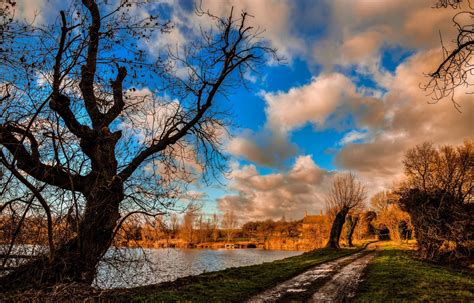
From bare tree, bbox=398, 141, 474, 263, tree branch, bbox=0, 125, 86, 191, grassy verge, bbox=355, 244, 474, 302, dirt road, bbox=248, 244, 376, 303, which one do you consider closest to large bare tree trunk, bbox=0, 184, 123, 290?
tree branch, bbox=0, 125, 86, 191

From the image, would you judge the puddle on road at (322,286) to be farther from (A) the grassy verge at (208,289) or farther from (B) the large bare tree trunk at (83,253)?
(B) the large bare tree trunk at (83,253)

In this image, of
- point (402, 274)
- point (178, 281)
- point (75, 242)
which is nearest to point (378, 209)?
point (402, 274)

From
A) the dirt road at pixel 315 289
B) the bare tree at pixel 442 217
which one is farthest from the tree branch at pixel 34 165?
the bare tree at pixel 442 217

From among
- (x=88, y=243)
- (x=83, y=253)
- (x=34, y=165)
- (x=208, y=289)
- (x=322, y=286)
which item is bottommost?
(x=322, y=286)

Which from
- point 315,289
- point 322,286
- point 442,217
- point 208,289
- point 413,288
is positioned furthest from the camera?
point 442,217

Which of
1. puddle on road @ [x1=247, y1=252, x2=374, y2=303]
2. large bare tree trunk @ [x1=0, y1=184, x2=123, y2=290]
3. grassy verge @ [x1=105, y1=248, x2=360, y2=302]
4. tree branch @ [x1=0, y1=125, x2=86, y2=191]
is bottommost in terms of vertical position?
puddle on road @ [x1=247, y1=252, x2=374, y2=303]

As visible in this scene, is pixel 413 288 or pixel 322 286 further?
pixel 322 286

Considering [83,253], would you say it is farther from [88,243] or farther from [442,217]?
[442,217]

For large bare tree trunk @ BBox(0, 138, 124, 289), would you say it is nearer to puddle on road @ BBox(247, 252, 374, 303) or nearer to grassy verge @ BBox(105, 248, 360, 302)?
grassy verge @ BBox(105, 248, 360, 302)

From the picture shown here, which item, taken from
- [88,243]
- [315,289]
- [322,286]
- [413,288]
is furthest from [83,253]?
[413,288]

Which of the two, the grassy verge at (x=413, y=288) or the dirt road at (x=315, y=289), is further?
the dirt road at (x=315, y=289)

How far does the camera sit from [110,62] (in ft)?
23.0

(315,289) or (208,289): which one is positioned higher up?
(208,289)

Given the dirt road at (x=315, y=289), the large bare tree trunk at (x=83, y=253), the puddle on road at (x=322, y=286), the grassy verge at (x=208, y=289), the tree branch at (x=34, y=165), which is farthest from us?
the puddle on road at (x=322, y=286)
